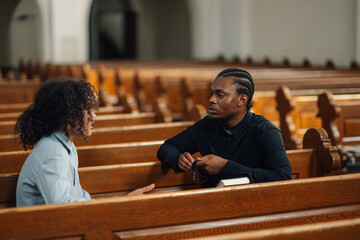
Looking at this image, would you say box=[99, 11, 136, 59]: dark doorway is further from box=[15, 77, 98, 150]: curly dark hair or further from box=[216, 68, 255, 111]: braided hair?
box=[15, 77, 98, 150]: curly dark hair

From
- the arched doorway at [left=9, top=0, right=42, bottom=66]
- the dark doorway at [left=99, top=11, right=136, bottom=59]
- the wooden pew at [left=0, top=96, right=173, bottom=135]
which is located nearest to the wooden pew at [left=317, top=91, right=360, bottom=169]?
the wooden pew at [left=0, top=96, right=173, bottom=135]

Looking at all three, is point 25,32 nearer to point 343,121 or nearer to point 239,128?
point 343,121

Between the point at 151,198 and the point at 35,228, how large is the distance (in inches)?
16.2

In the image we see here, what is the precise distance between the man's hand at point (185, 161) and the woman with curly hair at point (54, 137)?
287 millimetres

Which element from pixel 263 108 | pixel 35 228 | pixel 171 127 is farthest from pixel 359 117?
pixel 35 228

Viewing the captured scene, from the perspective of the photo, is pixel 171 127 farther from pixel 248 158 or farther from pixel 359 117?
pixel 359 117

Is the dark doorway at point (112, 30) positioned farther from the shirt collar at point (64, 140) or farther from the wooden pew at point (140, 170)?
the shirt collar at point (64, 140)

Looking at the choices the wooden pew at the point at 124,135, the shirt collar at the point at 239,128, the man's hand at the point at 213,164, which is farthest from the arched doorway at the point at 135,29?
the man's hand at the point at 213,164

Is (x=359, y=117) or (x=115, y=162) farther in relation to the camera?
(x=359, y=117)

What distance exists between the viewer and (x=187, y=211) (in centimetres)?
189

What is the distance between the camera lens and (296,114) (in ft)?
15.7

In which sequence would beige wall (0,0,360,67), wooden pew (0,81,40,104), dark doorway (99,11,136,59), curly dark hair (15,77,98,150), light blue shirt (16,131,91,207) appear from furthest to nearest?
dark doorway (99,11,136,59) < beige wall (0,0,360,67) < wooden pew (0,81,40,104) < curly dark hair (15,77,98,150) < light blue shirt (16,131,91,207)

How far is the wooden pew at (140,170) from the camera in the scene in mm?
2396

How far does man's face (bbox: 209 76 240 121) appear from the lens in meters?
2.41
